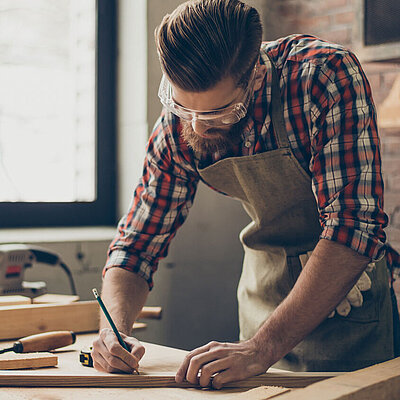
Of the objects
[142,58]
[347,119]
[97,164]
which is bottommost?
[97,164]

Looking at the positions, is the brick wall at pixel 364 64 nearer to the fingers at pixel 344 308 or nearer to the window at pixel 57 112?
the window at pixel 57 112

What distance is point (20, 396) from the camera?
1.11 m

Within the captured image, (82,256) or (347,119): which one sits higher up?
(347,119)

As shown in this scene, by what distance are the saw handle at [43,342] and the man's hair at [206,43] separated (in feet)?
1.99

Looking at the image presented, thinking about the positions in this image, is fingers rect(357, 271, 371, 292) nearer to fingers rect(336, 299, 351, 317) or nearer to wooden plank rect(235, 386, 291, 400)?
fingers rect(336, 299, 351, 317)

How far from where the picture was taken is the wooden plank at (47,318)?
157 cm

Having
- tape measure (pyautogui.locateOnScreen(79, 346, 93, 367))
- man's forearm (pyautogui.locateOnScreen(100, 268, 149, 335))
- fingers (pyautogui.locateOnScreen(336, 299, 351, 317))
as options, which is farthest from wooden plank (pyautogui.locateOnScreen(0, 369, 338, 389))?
fingers (pyautogui.locateOnScreen(336, 299, 351, 317))

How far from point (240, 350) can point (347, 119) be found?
0.50 metres

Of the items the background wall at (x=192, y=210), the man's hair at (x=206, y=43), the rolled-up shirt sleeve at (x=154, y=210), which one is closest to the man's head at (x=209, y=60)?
the man's hair at (x=206, y=43)

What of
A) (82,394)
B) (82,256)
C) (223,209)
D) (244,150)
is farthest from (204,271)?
(82,394)

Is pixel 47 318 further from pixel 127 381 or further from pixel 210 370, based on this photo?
pixel 210 370

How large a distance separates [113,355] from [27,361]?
0.57 ft

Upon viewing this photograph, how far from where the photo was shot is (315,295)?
1271 millimetres

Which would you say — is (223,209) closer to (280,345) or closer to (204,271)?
(204,271)
